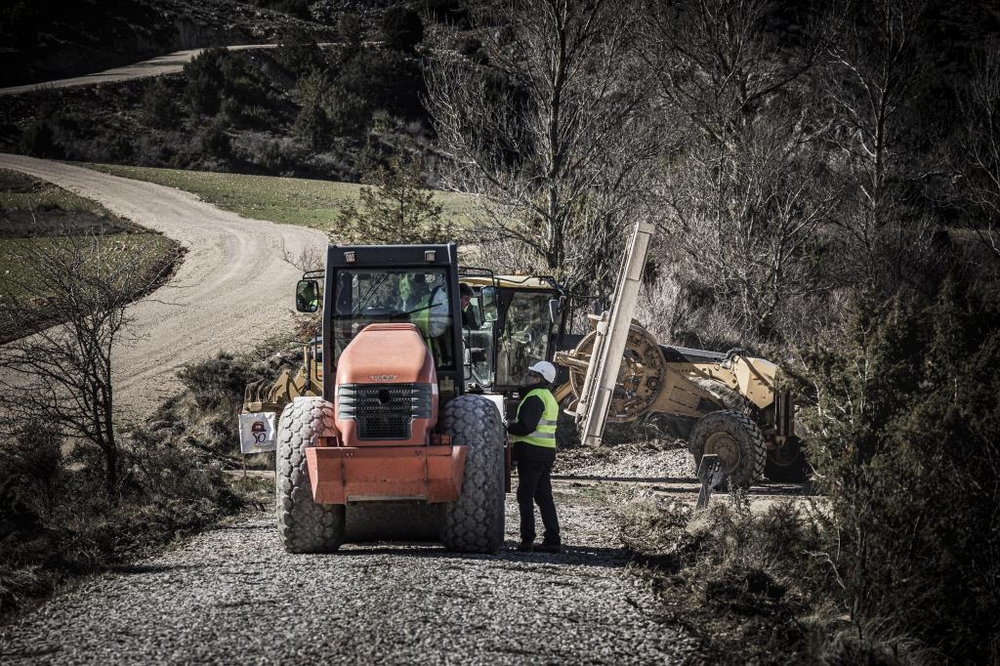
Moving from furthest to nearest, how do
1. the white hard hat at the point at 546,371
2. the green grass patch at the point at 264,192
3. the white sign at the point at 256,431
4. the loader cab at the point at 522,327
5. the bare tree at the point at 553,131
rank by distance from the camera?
the green grass patch at the point at 264,192 < the bare tree at the point at 553,131 < the loader cab at the point at 522,327 < the white sign at the point at 256,431 < the white hard hat at the point at 546,371

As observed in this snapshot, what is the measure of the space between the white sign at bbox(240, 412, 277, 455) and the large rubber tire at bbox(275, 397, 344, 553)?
440 centimetres

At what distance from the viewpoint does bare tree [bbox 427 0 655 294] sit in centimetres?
2444

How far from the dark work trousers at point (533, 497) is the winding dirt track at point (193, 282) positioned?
7996 millimetres

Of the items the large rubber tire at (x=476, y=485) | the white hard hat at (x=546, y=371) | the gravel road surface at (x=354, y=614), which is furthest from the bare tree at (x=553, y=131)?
the gravel road surface at (x=354, y=614)

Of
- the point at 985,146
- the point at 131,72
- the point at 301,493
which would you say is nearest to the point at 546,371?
the point at 301,493

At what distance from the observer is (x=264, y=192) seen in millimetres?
56969

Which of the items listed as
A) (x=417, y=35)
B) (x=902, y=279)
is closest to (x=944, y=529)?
(x=902, y=279)

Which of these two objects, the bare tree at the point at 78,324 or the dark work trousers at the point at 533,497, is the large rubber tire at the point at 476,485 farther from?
the bare tree at the point at 78,324

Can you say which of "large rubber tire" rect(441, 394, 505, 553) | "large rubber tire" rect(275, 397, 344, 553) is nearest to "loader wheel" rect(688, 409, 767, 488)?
"large rubber tire" rect(441, 394, 505, 553)

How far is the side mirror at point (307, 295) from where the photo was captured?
10922mm

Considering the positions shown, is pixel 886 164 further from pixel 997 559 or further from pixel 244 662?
pixel 244 662

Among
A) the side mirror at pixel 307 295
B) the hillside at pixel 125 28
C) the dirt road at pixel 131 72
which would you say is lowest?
the side mirror at pixel 307 295

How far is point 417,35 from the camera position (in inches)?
2714

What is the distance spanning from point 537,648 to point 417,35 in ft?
215
